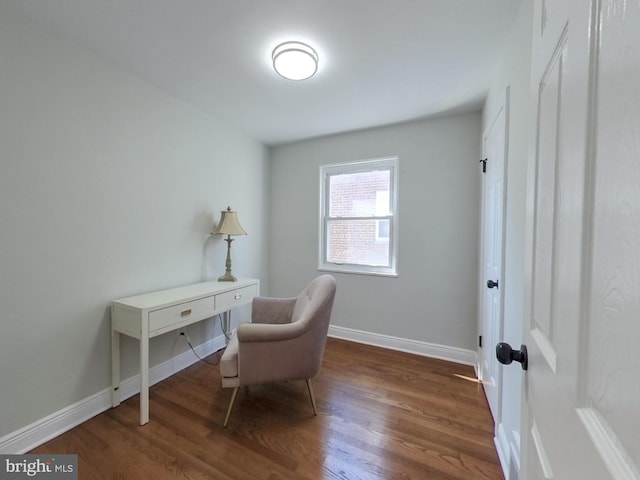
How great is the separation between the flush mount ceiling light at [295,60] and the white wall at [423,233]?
4.14ft

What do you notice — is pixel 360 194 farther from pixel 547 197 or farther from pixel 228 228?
pixel 547 197

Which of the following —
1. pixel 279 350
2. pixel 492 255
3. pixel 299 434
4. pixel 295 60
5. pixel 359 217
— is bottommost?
pixel 299 434

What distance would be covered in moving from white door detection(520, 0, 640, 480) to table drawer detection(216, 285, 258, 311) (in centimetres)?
198

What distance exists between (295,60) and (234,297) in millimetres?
1838

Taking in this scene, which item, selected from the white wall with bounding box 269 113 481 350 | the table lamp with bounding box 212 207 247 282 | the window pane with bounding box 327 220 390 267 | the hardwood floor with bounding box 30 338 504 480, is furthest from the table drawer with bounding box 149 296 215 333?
the window pane with bounding box 327 220 390 267

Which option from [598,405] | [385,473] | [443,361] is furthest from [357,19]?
[443,361]

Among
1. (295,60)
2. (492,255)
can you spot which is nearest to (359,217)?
(492,255)

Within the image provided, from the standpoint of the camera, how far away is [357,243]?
2.98 m

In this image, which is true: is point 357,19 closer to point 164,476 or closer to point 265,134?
point 265,134

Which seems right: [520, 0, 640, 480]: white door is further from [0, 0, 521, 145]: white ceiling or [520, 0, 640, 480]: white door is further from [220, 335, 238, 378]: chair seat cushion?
[220, 335, 238, 378]: chair seat cushion

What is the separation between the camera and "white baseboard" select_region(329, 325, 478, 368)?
242 cm

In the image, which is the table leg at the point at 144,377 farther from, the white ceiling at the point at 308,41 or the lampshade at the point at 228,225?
the white ceiling at the point at 308,41

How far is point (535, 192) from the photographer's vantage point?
69 cm

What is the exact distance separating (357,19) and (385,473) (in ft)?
7.72
